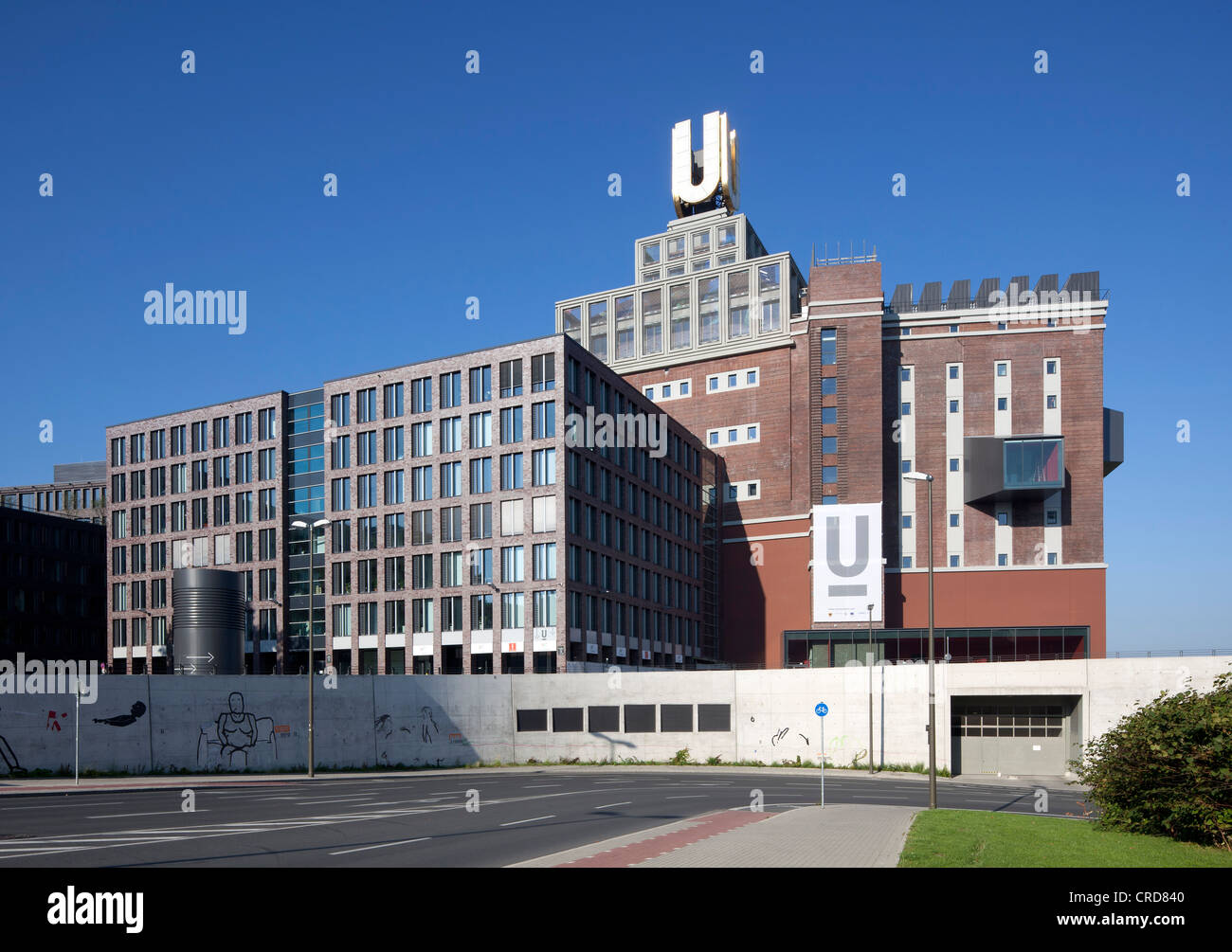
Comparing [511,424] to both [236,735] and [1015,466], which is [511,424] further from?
[1015,466]

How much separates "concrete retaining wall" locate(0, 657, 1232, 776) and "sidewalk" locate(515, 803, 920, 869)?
80.8ft

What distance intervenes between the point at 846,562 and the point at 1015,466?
46.7ft

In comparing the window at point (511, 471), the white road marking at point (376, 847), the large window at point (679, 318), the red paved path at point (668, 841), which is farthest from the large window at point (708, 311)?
the white road marking at point (376, 847)

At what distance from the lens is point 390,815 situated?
75.7 ft

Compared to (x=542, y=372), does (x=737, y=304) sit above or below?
above

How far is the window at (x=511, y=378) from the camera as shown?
2441 inches

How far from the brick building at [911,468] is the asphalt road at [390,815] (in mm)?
35556

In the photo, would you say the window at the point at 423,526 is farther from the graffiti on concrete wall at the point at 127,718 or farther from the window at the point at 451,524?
the graffiti on concrete wall at the point at 127,718

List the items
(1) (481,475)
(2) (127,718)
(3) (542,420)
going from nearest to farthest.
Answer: (2) (127,718) < (3) (542,420) < (1) (481,475)

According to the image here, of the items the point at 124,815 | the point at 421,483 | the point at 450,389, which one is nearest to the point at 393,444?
the point at 421,483

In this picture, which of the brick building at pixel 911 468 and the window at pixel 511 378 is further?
the brick building at pixel 911 468

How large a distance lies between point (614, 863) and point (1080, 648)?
223ft

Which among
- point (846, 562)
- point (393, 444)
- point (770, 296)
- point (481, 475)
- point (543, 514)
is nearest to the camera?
point (543, 514)

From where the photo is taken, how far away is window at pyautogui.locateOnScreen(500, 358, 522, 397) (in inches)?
2441
